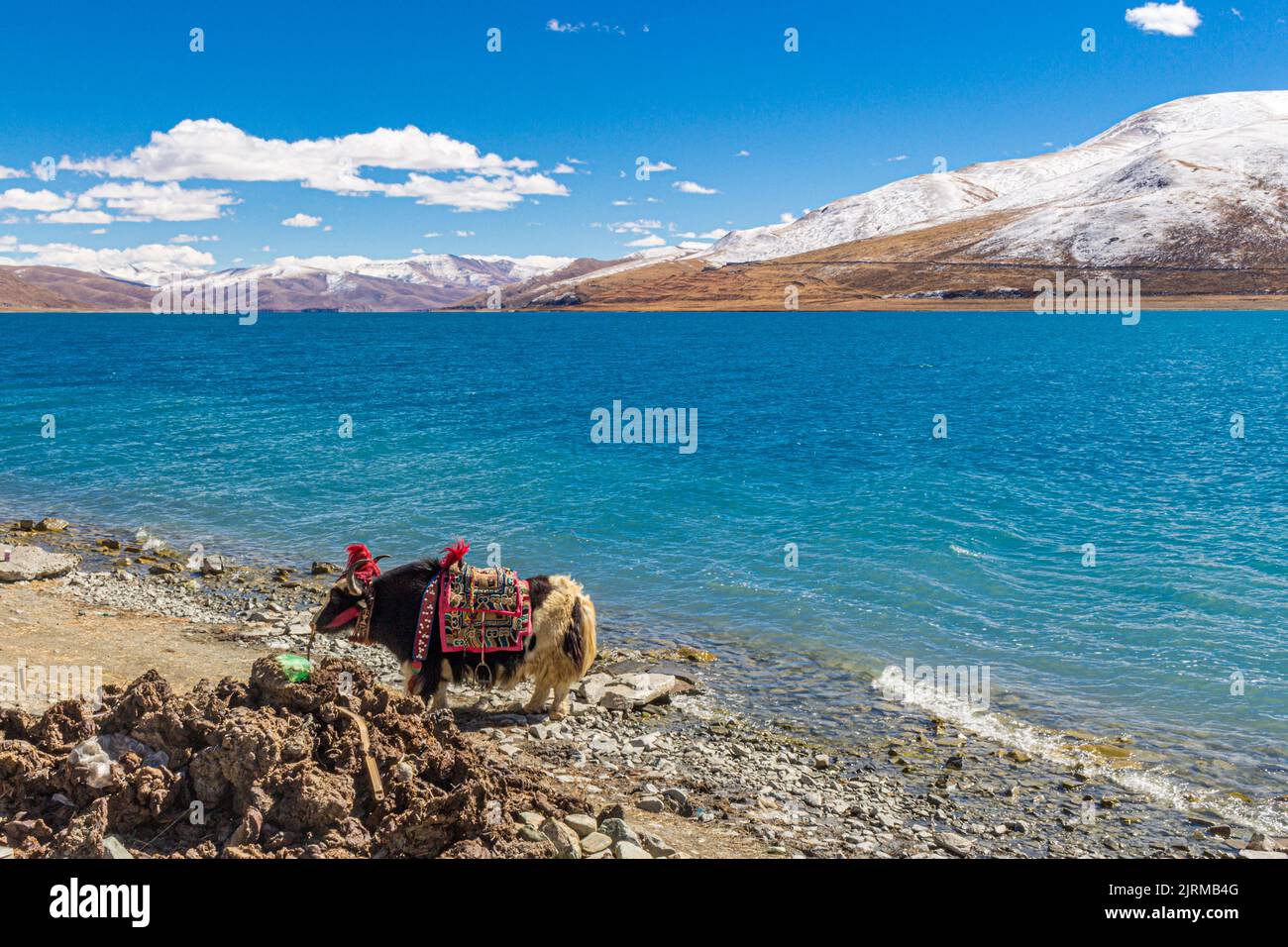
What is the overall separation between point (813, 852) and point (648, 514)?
17080 millimetres

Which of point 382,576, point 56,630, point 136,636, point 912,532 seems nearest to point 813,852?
point 382,576

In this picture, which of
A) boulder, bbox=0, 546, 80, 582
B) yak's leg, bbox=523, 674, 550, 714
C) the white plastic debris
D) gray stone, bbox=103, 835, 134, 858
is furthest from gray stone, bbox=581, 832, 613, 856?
boulder, bbox=0, 546, 80, 582

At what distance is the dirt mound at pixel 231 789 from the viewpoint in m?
6.53

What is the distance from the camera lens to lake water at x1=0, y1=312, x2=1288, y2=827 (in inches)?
554

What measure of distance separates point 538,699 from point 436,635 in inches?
73.9

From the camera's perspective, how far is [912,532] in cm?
2303

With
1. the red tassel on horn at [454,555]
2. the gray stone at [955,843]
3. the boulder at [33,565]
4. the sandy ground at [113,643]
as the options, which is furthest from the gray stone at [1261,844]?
the boulder at [33,565]

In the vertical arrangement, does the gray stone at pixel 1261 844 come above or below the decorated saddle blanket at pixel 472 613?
below

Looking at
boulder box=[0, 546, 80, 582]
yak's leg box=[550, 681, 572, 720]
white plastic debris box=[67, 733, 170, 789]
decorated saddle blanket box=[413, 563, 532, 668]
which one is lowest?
yak's leg box=[550, 681, 572, 720]

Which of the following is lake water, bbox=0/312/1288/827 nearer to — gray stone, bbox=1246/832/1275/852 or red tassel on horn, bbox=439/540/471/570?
gray stone, bbox=1246/832/1275/852

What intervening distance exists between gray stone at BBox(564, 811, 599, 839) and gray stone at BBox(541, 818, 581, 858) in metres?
0.28

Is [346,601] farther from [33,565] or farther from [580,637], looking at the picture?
[33,565]

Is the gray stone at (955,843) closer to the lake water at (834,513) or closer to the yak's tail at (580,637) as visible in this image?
the lake water at (834,513)

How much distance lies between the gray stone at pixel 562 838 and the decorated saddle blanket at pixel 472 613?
3599 millimetres
